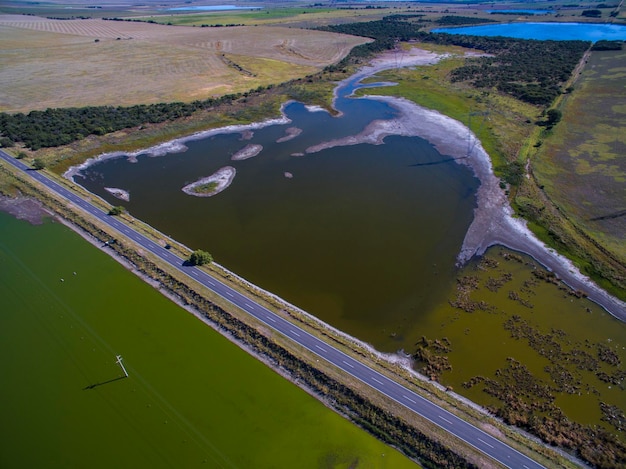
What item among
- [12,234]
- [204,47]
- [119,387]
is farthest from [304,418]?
[204,47]

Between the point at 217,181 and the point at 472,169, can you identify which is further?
the point at 472,169

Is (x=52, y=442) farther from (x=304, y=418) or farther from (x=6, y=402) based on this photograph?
→ (x=304, y=418)

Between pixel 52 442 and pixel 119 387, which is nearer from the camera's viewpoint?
pixel 52 442

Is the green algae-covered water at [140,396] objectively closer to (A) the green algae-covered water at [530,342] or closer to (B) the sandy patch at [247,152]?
(A) the green algae-covered water at [530,342]

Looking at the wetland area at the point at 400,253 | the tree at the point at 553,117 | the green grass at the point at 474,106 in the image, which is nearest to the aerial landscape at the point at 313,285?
the wetland area at the point at 400,253

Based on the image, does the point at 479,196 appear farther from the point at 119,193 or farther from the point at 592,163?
the point at 119,193

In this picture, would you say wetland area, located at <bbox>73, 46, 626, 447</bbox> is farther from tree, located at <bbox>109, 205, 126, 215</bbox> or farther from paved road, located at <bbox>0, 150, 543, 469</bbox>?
paved road, located at <bbox>0, 150, 543, 469</bbox>

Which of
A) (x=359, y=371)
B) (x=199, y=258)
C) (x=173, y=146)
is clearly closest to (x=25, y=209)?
(x=173, y=146)
